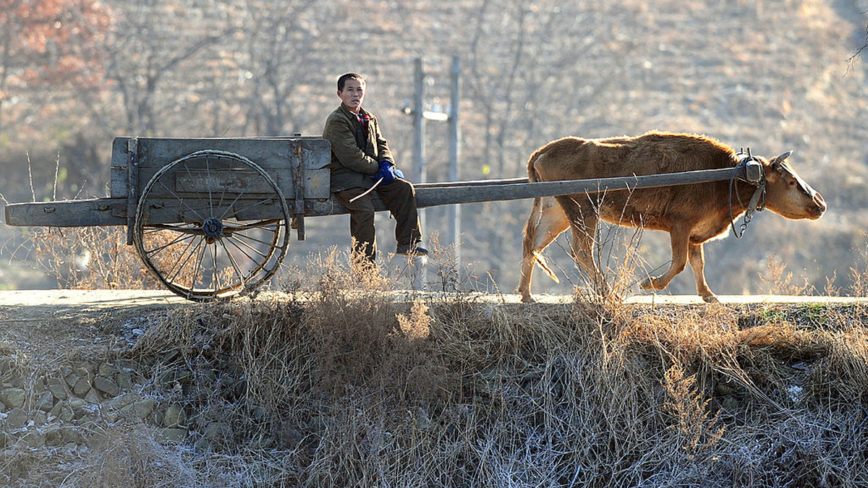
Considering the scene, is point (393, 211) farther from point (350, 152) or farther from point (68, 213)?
point (68, 213)

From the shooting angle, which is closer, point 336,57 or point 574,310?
point 574,310

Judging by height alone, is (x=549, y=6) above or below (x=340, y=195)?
above

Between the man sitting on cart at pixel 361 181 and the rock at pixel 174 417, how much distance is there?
1827mm

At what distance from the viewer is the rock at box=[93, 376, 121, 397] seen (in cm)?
661

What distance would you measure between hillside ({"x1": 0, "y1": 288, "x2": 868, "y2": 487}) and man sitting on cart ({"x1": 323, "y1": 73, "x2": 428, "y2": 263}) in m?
0.51

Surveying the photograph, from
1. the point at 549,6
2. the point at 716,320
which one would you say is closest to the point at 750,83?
the point at 549,6

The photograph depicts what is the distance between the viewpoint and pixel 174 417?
6598 millimetres

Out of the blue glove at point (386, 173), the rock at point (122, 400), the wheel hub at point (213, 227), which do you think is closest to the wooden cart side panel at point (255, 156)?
the blue glove at point (386, 173)

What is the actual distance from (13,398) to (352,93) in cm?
350

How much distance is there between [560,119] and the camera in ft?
82.9

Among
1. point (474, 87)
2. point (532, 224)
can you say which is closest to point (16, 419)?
point (532, 224)

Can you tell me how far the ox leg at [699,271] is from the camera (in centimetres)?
805

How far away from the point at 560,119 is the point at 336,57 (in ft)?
22.3

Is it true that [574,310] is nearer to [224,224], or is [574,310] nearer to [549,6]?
[224,224]
